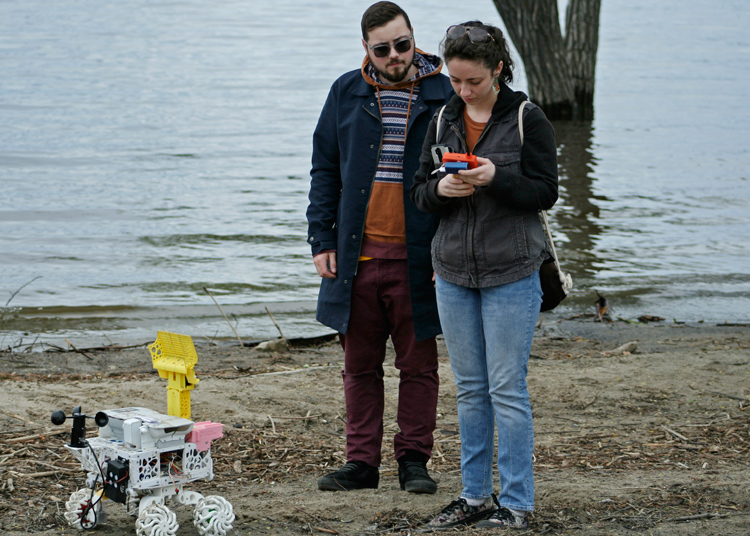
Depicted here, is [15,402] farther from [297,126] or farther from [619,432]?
[297,126]

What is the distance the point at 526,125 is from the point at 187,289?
272 inches

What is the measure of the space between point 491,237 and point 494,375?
0.54 m

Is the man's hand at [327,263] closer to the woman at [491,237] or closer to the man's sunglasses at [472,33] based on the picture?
the woman at [491,237]

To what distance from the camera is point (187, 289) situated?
965 centimetres

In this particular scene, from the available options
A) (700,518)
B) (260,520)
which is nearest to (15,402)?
(260,520)

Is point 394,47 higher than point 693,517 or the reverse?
higher

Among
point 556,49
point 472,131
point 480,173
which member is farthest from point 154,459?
point 556,49

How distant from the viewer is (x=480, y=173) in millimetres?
3184

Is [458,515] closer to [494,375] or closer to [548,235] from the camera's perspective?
[494,375]

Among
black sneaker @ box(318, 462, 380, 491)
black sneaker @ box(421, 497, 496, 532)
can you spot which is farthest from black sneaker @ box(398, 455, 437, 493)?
black sneaker @ box(421, 497, 496, 532)

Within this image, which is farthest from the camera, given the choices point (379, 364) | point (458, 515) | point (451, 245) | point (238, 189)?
point (238, 189)

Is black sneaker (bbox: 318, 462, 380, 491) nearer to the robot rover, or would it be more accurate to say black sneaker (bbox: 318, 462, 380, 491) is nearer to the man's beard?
the robot rover

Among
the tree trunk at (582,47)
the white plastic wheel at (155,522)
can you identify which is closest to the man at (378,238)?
the white plastic wheel at (155,522)

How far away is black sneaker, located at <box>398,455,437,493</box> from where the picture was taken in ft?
13.0
